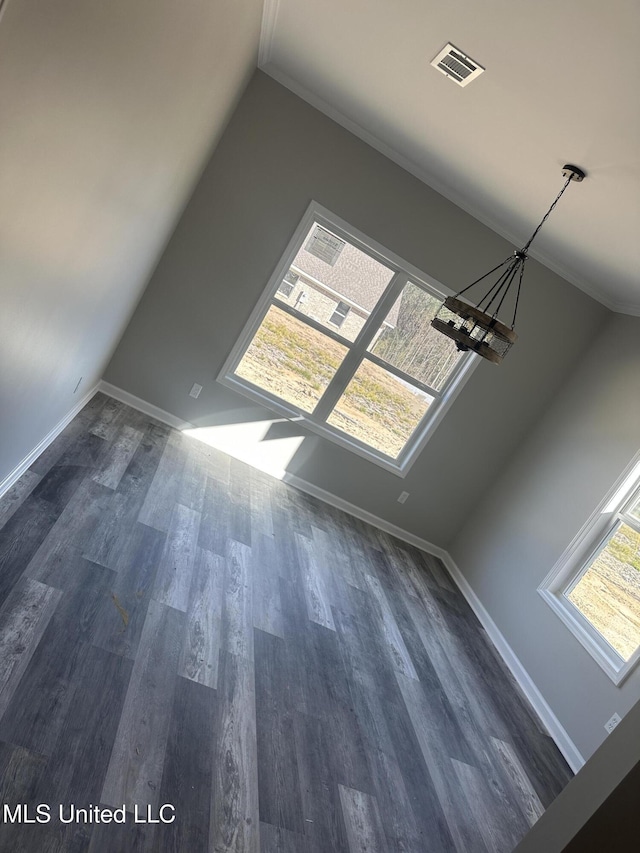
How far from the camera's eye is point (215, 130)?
4.28m

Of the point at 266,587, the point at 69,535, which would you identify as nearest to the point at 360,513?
the point at 266,587

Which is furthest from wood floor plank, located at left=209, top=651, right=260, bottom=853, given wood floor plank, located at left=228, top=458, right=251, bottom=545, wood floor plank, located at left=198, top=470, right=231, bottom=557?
wood floor plank, located at left=228, top=458, right=251, bottom=545

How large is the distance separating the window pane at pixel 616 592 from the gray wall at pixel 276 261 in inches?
60.1

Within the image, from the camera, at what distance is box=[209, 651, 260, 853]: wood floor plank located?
2.04m

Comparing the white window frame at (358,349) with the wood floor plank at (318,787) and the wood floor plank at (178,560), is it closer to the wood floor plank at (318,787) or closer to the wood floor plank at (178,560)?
the wood floor plank at (178,560)

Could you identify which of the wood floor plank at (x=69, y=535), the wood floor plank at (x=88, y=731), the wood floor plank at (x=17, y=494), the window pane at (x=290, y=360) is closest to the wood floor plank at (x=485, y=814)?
the wood floor plank at (x=88, y=731)

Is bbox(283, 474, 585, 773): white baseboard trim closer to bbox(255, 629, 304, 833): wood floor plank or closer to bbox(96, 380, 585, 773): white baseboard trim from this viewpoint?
bbox(96, 380, 585, 773): white baseboard trim

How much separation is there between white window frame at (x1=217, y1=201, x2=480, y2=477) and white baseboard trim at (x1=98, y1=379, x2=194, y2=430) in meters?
0.49

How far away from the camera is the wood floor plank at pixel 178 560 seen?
3043 mm

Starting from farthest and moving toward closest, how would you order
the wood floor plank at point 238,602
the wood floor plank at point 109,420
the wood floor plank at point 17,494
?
the wood floor plank at point 109,420 → the wood floor plank at point 238,602 → the wood floor plank at point 17,494

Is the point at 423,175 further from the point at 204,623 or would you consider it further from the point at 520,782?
the point at 520,782

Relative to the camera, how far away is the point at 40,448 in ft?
11.4

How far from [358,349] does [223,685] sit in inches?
130

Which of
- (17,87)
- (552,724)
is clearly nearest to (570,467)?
(552,724)
